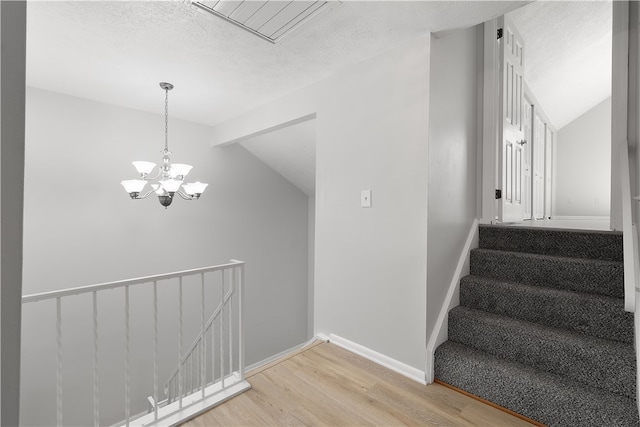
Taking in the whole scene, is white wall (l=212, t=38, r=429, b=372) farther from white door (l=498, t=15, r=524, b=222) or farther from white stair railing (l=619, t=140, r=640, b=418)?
white door (l=498, t=15, r=524, b=222)

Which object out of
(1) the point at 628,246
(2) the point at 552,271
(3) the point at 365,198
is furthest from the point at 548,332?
(3) the point at 365,198

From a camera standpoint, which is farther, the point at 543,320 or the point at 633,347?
the point at 543,320

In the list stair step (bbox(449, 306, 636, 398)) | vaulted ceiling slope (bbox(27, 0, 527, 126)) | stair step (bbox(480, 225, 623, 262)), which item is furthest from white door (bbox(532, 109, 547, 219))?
vaulted ceiling slope (bbox(27, 0, 527, 126))

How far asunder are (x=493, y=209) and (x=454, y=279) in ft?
2.46

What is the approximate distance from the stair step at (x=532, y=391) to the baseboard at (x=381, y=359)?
0.13 metres

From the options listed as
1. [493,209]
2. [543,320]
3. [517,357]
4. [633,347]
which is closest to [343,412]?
[517,357]

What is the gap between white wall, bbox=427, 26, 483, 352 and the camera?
6.30ft

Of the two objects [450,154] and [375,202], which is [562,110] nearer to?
[450,154]

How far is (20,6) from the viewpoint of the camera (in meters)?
0.47

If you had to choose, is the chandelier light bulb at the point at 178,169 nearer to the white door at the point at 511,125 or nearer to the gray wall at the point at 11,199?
the gray wall at the point at 11,199

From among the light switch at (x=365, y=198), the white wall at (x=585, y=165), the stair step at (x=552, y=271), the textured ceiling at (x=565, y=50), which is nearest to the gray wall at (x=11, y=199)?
the light switch at (x=365, y=198)

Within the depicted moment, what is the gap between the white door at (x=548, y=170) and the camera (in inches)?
207

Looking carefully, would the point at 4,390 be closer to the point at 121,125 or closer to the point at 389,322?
the point at 389,322

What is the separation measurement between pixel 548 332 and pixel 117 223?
158 inches
